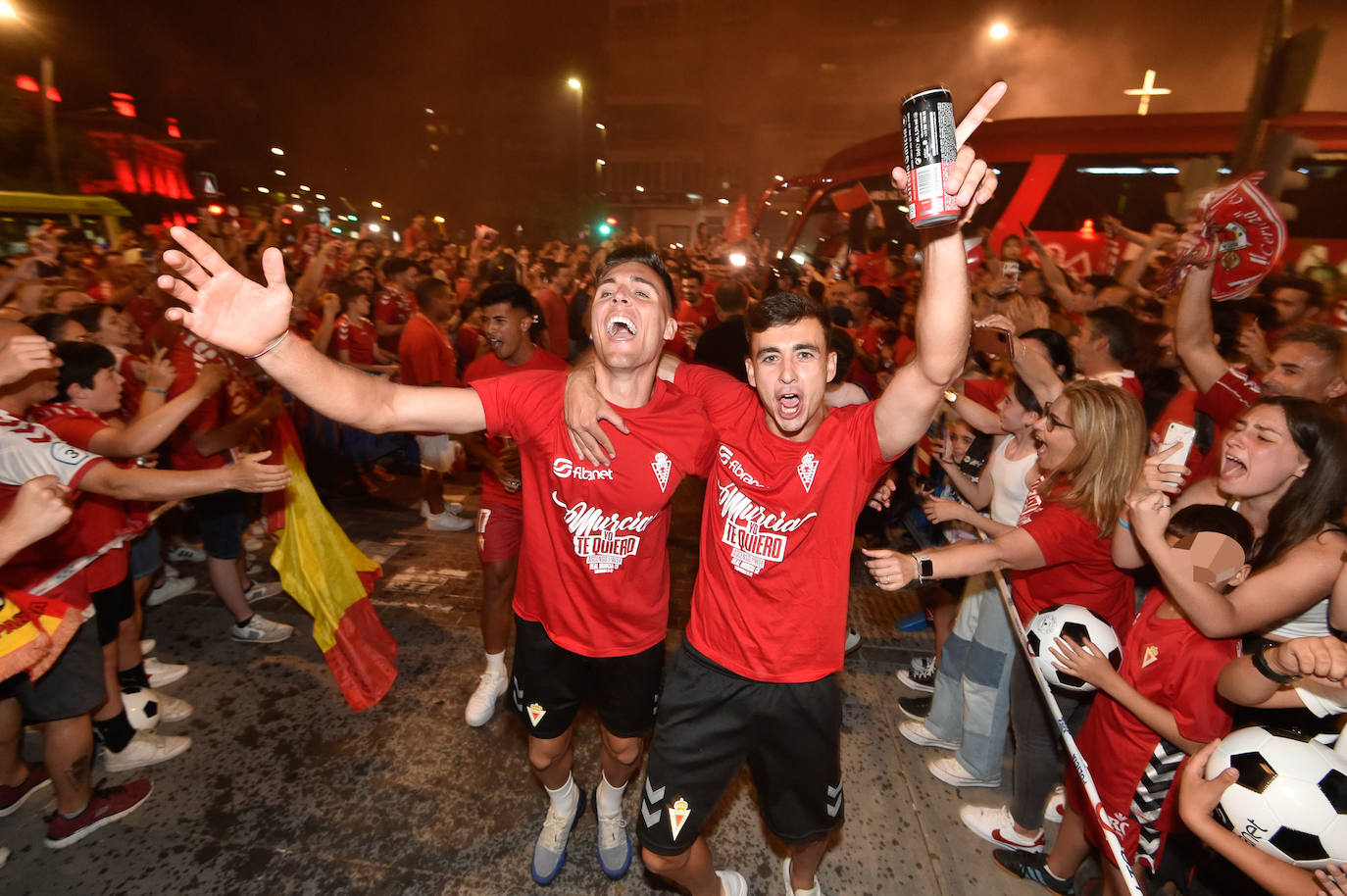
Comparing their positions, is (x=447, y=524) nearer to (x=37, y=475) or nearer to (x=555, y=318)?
(x=555, y=318)

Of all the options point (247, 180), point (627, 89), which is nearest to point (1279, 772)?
point (247, 180)

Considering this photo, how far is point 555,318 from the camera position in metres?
9.44

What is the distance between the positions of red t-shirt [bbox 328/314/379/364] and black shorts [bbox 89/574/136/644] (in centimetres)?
426

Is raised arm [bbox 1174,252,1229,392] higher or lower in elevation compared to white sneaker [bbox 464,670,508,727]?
higher

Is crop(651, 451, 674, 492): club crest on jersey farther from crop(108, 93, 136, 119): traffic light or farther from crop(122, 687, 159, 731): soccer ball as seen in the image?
crop(108, 93, 136, 119): traffic light

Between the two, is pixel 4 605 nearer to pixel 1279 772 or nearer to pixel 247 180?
pixel 1279 772

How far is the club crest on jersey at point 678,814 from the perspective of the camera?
2.48 metres

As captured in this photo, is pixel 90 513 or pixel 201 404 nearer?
pixel 90 513

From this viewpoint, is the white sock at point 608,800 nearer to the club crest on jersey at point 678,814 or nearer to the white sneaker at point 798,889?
the club crest on jersey at point 678,814

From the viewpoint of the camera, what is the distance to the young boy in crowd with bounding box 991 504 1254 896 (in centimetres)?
227

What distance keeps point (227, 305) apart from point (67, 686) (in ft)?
7.50

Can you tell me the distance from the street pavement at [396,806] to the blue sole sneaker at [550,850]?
2.8 inches

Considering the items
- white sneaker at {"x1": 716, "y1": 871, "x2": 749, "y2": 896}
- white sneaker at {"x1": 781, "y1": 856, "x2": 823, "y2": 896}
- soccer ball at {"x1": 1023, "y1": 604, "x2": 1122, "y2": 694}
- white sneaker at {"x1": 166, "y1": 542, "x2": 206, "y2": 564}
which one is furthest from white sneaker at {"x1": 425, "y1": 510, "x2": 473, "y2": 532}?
soccer ball at {"x1": 1023, "y1": 604, "x2": 1122, "y2": 694}

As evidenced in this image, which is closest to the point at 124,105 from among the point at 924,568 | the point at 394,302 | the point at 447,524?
the point at 394,302
